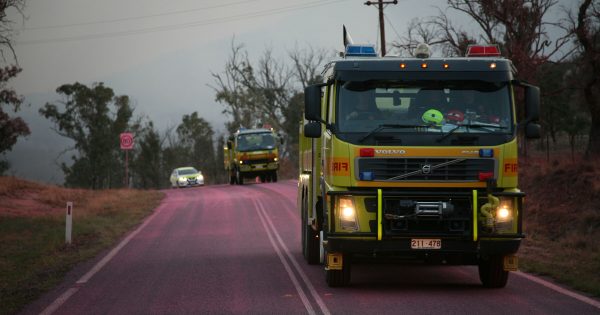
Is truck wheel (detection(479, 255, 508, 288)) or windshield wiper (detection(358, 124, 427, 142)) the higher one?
windshield wiper (detection(358, 124, 427, 142))

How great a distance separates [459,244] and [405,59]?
2.50 meters

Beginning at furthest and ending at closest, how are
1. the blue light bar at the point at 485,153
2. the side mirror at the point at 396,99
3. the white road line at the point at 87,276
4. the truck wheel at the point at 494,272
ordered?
the truck wheel at the point at 494,272 → the side mirror at the point at 396,99 → the blue light bar at the point at 485,153 → the white road line at the point at 87,276

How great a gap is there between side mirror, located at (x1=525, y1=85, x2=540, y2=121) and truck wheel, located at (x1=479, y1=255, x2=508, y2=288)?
78.6 inches

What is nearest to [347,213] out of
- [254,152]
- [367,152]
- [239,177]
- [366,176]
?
[366,176]

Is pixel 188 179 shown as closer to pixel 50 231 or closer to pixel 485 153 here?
pixel 50 231

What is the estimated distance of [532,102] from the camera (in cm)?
1194

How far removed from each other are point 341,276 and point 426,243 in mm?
1562

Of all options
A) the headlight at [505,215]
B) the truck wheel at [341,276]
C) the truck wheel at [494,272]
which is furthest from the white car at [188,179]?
the headlight at [505,215]

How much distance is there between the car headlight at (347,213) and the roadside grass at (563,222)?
3156mm

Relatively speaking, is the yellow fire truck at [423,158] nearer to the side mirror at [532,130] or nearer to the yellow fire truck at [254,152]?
the side mirror at [532,130]

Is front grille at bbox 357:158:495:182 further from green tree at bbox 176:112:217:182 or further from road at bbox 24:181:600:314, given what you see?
green tree at bbox 176:112:217:182

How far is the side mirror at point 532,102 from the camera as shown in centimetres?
1194

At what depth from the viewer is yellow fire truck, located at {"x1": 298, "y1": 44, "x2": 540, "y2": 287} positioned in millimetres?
11805

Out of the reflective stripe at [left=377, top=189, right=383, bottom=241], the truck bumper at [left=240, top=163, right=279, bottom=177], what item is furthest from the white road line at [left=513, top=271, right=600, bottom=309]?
the truck bumper at [left=240, top=163, right=279, bottom=177]
